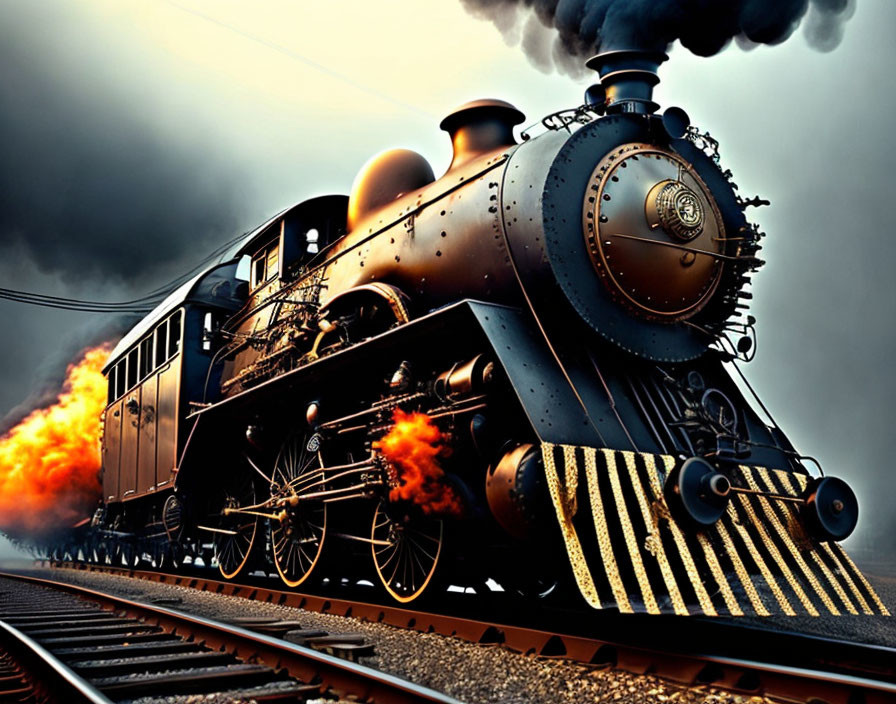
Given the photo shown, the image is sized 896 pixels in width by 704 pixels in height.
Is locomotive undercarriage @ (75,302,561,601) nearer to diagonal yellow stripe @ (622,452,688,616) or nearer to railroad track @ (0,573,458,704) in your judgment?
diagonal yellow stripe @ (622,452,688,616)

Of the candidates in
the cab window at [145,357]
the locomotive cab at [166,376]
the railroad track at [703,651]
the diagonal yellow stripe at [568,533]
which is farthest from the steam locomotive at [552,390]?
the cab window at [145,357]

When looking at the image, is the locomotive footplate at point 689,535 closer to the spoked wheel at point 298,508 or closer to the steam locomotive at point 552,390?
the steam locomotive at point 552,390

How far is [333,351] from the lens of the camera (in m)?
6.05

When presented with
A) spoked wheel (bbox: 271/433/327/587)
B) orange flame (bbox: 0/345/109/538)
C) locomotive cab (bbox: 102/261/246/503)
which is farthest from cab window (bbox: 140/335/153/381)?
orange flame (bbox: 0/345/109/538)

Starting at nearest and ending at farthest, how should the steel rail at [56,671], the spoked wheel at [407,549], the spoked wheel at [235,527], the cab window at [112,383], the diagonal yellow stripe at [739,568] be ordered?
1. the steel rail at [56,671]
2. the diagonal yellow stripe at [739,568]
3. the spoked wheel at [407,549]
4. the spoked wheel at [235,527]
5. the cab window at [112,383]

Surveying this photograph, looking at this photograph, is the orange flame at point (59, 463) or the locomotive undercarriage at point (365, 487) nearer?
the locomotive undercarriage at point (365, 487)

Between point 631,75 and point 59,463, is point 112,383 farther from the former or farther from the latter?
point 631,75

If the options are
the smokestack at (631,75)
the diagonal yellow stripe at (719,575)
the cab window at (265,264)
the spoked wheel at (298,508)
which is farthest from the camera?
the cab window at (265,264)

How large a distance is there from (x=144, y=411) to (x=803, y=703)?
8.88 meters

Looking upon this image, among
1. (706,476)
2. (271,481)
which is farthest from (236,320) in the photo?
(706,476)

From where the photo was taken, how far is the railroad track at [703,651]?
9.66 ft

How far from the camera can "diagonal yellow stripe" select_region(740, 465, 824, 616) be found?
13.0 feet

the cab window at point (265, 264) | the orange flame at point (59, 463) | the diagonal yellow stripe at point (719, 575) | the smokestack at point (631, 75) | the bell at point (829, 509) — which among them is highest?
the smokestack at point (631, 75)

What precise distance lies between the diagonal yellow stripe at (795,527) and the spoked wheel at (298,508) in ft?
10.1
